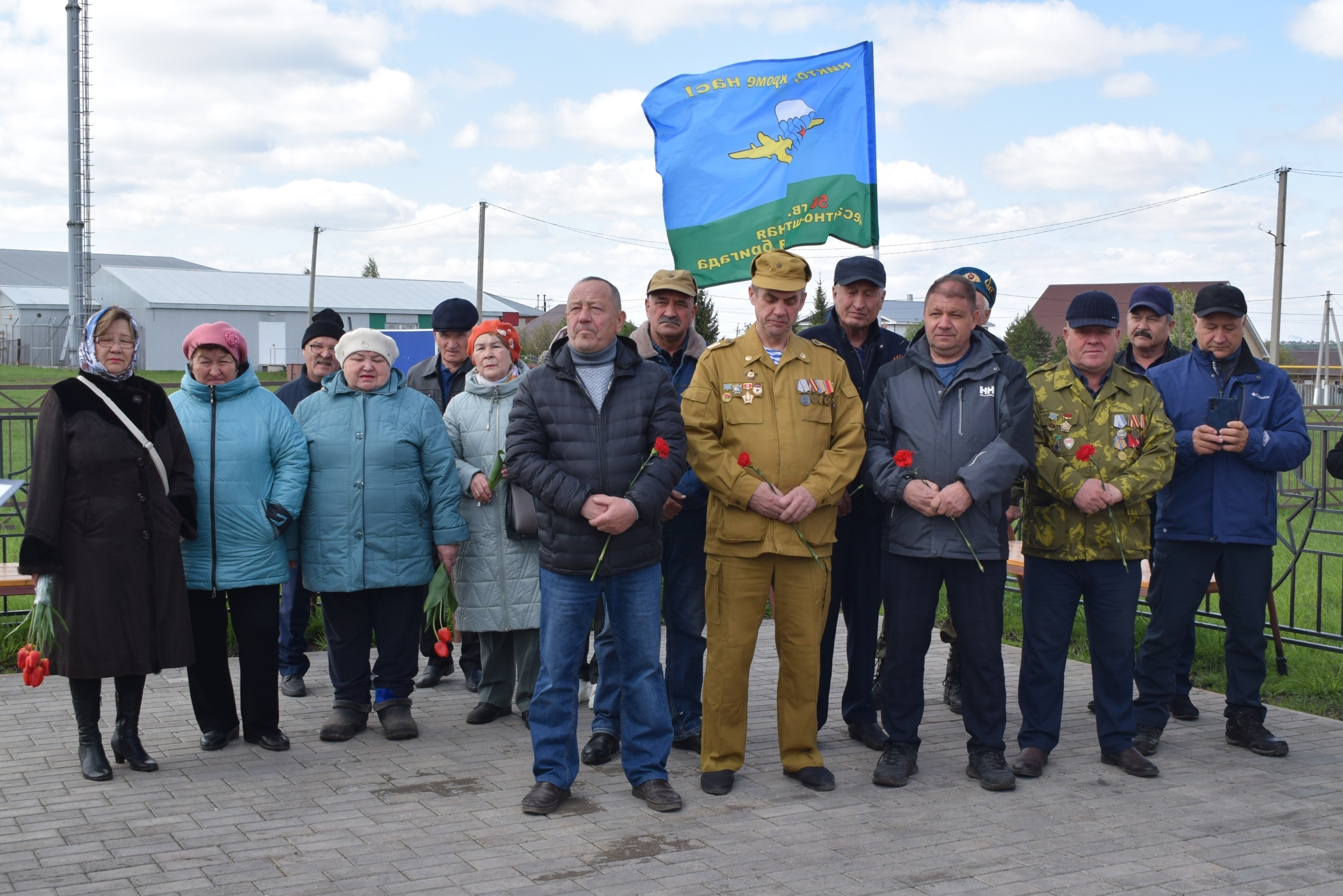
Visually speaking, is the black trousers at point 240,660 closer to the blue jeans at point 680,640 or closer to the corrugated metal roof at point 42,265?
the blue jeans at point 680,640

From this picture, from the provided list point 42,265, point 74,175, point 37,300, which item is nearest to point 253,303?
point 37,300

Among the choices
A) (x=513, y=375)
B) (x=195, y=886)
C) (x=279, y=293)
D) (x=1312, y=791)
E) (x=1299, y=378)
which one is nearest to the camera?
(x=195, y=886)

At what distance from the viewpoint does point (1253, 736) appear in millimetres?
5441

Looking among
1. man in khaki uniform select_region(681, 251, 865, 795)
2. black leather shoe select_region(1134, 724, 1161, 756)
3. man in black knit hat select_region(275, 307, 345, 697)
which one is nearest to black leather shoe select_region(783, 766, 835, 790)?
man in khaki uniform select_region(681, 251, 865, 795)

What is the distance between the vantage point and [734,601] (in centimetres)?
493

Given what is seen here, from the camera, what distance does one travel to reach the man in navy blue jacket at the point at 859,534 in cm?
535

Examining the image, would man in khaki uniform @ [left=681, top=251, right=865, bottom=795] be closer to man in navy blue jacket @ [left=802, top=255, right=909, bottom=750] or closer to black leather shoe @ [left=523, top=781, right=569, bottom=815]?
man in navy blue jacket @ [left=802, top=255, right=909, bottom=750]

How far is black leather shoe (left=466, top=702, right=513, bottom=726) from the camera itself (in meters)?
5.97

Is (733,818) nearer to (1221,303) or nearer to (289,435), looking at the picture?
(289,435)

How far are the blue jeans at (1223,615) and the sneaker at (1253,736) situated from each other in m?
0.03

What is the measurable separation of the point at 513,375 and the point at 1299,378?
76950 millimetres

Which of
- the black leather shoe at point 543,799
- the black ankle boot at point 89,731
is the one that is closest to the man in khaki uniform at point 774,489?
the black leather shoe at point 543,799

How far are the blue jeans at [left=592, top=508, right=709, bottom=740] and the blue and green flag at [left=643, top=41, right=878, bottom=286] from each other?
1541mm

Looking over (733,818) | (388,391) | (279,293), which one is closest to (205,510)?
(388,391)
